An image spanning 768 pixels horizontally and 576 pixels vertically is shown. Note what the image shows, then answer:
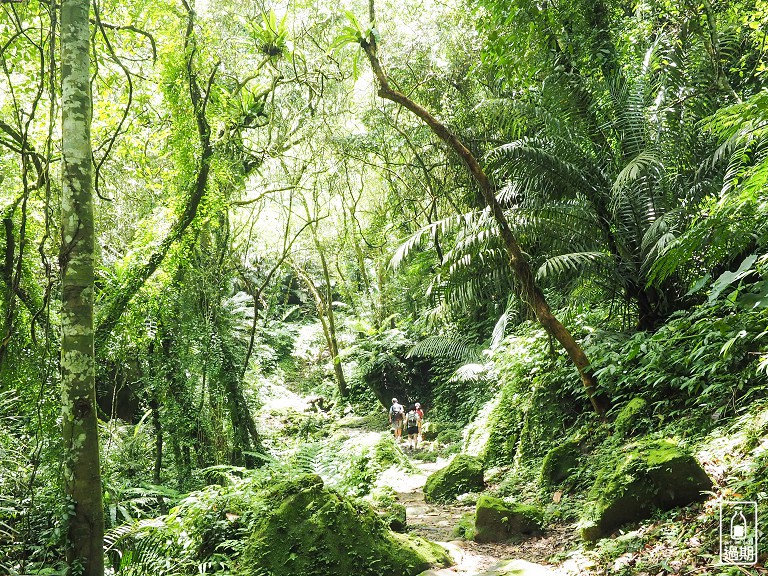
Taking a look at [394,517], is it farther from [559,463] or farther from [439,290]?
[439,290]

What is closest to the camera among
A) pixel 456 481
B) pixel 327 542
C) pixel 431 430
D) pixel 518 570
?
pixel 518 570

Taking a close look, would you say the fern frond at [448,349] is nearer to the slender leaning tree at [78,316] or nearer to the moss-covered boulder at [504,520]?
the moss-covered boulder at [504,520]

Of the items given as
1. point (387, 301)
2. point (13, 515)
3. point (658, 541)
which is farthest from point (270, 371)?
point (658, 541)

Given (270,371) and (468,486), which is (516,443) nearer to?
(468,486)

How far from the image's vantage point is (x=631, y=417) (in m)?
5.42

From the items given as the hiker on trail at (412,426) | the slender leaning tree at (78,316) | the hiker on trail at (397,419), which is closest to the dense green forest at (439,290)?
the slender leaning tree at (78,316)

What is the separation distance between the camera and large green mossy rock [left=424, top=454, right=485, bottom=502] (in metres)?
7.08

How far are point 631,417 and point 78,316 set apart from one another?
5.12m

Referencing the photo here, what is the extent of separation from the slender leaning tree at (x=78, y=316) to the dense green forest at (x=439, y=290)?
0.7 inches

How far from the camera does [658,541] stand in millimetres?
3502

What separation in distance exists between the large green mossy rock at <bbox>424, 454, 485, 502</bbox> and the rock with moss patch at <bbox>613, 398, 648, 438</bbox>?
2.33 metres

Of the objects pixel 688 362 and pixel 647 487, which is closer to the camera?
pixel 647 487

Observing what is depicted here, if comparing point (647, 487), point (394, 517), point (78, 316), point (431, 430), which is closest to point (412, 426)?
point (431, 430)

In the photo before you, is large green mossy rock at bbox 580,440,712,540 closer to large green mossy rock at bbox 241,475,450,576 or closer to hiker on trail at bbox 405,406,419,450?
large green mossy rock at bbox 241,475,450,576
